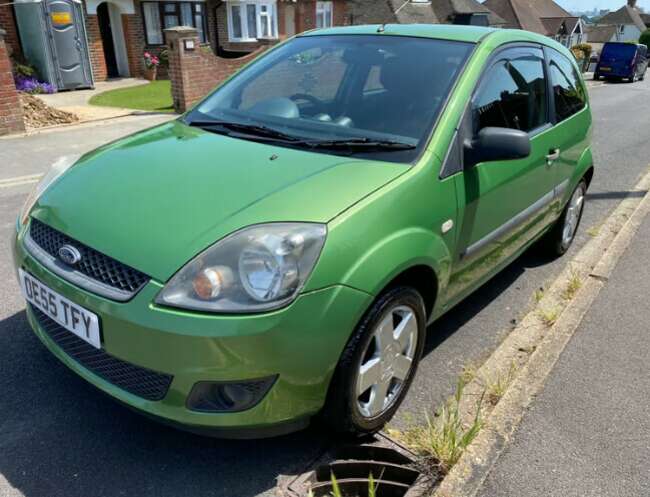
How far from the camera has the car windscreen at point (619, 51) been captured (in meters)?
27.4

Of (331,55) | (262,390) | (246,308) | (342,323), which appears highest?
(331,55)

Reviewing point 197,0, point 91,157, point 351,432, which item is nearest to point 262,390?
point 351,432

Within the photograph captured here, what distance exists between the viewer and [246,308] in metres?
1.94

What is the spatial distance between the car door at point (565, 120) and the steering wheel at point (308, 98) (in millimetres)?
1605

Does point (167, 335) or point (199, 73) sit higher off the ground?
point (167, 335)

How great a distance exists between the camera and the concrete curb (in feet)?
7.73

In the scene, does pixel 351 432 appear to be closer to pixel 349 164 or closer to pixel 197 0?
pixel 349 164

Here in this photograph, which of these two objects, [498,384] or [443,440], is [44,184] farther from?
[498,384]

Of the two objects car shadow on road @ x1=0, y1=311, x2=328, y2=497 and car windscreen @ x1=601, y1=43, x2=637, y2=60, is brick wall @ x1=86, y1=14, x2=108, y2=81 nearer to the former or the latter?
car shadow on road @ x1=0, y1=311, x2=328, y2=497

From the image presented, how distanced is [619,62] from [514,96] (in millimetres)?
28688

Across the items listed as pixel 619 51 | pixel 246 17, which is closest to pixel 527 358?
pixel 246 17

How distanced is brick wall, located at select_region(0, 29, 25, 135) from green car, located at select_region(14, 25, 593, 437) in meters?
7.01

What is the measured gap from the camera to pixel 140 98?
46.0 feet

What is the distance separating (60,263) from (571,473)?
231 centimetres
